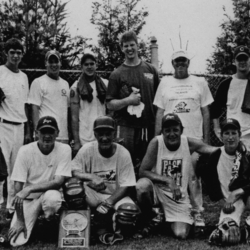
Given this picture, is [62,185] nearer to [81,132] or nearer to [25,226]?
[25,226]

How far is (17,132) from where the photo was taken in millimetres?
5758

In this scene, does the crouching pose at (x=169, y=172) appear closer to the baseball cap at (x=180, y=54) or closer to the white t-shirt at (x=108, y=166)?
the white t-shirt at (x=108, y=166)

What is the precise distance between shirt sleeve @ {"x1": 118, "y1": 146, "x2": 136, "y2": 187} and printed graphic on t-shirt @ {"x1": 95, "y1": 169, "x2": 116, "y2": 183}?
0.07 m

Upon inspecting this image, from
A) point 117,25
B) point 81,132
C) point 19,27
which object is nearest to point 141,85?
point 81,132

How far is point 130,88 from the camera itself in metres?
5.72

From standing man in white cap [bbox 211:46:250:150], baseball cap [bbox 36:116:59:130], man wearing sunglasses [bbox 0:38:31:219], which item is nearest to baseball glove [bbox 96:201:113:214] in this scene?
baseball cap [bbox 36:116:59:130]

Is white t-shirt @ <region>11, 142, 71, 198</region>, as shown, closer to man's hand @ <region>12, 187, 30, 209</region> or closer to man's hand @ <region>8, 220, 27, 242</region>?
man's hand @ <region>12, 187, 30, 209</region>

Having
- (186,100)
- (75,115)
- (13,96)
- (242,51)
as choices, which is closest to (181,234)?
(186,100)

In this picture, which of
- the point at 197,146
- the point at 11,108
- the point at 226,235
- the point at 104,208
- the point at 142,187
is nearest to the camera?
the point at 226,235

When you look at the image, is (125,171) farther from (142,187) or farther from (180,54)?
(180,54)

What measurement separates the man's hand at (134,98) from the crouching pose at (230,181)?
1.10 m

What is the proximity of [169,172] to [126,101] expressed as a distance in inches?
40.7

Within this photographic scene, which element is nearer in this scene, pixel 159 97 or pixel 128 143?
pixel 159 97

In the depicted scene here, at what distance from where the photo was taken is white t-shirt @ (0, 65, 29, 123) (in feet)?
18.7
